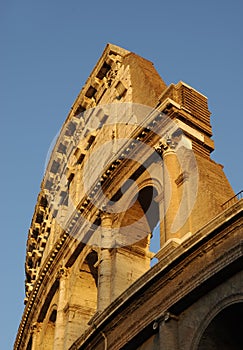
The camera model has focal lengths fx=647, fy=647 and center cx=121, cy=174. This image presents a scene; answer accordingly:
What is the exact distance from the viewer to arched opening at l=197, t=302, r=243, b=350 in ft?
42.9

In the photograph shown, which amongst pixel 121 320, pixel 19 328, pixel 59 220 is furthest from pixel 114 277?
pixel 19 328

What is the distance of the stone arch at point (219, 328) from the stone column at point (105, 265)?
210 inches

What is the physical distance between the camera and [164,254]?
1573cm

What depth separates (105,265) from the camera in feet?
63.1

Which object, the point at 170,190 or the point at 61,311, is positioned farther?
the point at 61,311

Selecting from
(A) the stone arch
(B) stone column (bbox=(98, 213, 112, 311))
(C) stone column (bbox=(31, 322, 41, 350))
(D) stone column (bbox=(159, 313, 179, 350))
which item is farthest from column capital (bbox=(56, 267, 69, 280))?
(A) the stone arch

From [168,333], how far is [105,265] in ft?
18.7

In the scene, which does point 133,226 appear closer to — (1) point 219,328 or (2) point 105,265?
(2) point 105,265

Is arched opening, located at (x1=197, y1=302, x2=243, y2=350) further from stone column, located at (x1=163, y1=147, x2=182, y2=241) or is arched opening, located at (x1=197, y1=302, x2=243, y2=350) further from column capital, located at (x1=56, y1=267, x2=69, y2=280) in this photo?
column capital, located at (x1=56, y1=267, x2=69, y2=280)

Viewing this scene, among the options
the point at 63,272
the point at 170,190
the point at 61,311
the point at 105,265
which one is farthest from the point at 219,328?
the point at 63,272

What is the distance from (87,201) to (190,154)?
551 cm

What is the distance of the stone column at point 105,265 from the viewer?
18364 millimetres

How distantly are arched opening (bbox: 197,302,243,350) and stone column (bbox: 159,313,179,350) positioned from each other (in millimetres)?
692

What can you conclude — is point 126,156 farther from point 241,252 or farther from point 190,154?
point 241,252
